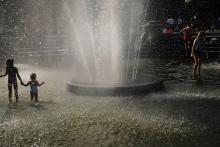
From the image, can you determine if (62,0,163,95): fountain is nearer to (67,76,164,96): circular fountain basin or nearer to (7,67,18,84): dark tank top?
(67,76,164,96): circular fountain basin

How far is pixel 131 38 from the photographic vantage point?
112ft

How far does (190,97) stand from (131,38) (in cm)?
2115

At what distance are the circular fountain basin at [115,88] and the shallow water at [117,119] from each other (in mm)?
299

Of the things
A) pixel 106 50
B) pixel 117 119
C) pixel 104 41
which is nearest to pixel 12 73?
pixel 117 119

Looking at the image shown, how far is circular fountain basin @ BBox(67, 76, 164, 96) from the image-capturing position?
13594 mm

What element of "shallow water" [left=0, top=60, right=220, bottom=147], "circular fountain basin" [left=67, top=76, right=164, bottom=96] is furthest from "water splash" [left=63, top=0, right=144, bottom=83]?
"shallow water" [left=0, top=60, right=220, bottom=147]

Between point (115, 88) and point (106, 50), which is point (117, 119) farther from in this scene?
point (106, 50)

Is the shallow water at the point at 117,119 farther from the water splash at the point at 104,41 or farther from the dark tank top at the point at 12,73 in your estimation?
the water splash at the point at 104,41

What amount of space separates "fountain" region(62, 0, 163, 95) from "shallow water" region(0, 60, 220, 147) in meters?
0.47

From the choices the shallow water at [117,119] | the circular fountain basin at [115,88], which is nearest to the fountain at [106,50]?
the circular fountain basin at [115,88]

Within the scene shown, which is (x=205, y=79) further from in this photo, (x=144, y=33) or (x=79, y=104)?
(x=144, y=33)

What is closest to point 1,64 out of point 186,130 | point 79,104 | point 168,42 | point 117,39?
point 117,39

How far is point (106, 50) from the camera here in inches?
1038

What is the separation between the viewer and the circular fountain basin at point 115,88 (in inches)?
535
